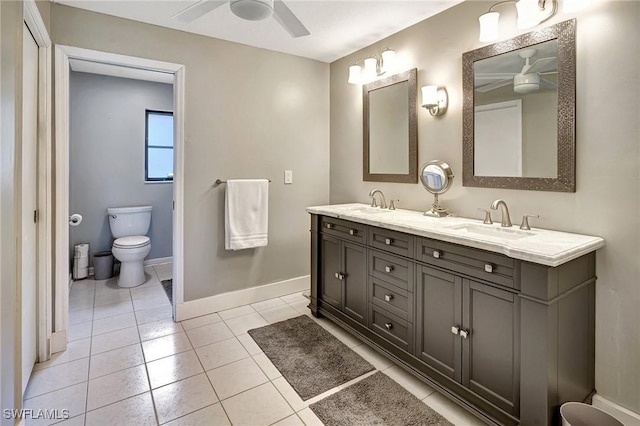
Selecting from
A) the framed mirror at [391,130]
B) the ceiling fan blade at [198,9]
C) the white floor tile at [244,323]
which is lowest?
the white floor tile at [244,323]

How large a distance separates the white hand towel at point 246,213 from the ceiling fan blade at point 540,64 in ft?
6.82

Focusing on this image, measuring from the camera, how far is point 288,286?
333 cm

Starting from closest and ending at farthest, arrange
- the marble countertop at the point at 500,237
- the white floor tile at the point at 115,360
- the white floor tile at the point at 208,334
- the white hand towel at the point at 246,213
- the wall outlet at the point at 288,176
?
the marble countertop at the point at 500,237 → the white floor tile at the point at 115,360 → the white floor tile at the point at 208,334 → the white hand towel at the point at 246,213 → the wall outlet at the point at 288,176

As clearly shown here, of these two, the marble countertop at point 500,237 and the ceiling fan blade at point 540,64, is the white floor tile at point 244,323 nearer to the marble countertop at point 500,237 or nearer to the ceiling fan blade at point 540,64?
the marble countertop at point 500,237

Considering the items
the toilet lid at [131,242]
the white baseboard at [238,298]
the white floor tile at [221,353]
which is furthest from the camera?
the toilet lid at [131,242]

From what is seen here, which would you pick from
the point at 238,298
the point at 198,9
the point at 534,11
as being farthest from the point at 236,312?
the point at 534,11

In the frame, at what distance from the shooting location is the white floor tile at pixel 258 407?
164 cm

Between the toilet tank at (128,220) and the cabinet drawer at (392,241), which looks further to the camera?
the toilet tank at (128,220)

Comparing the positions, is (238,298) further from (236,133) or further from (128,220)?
(128,220)

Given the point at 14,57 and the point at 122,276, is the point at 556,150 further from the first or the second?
the point at 122,276

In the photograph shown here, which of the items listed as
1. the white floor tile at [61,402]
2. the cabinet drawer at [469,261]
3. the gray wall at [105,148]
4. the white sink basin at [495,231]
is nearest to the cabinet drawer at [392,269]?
the cabinet drawer at [469,261]

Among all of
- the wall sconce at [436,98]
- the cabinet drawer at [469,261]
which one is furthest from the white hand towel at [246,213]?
the cabinet drawer at [469,261]

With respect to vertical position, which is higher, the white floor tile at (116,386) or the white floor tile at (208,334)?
the white floor tile at (208,334)

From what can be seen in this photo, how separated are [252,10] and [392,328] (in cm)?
186
